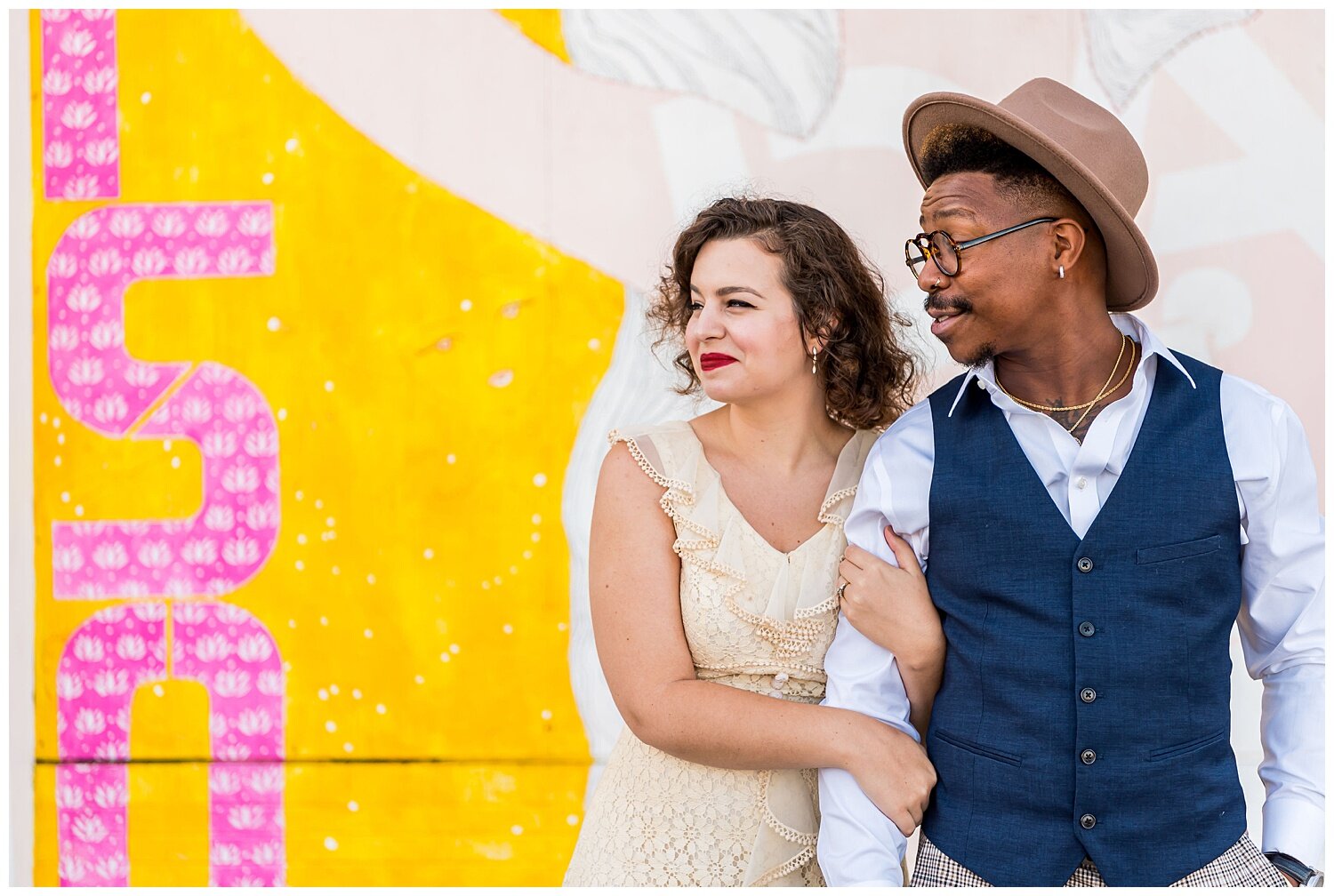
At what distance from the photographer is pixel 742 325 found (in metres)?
1.99

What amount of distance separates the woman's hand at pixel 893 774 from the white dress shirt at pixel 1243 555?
0.03 meters

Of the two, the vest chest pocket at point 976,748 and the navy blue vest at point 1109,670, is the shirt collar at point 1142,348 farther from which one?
the vest chest pocket at point 976,748

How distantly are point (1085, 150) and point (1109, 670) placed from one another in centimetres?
81

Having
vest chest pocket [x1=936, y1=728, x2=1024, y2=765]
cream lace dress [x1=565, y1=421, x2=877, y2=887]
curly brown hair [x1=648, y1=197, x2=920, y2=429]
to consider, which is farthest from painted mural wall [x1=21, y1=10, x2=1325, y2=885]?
vest chest pocket [x1=936, y1=728, x2=1024, y2=765]

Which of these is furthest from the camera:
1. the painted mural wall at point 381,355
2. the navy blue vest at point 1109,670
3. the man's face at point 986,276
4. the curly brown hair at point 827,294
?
the painted mural wall at point 381,355

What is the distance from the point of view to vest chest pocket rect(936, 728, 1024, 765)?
65.9 inches

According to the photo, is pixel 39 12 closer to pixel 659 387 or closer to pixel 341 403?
pixel 341 403

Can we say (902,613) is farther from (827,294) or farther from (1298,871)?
(1298,871)

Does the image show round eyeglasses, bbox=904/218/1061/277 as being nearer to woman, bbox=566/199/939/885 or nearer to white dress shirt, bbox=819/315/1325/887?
white dress shirt, bbox=819/315/1325/887

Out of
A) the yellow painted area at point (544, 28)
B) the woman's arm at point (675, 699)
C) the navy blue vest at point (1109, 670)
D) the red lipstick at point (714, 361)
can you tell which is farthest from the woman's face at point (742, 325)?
the yellow painted area at point (544, 28)

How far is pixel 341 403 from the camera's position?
3080mm

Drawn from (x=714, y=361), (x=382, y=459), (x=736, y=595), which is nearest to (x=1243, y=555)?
(x=736, y=595)

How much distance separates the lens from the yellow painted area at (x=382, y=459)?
3.04m

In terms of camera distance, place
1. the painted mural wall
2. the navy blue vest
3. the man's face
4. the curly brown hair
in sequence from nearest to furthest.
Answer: the navy blue vest
the man's face
the curly brown hair
the painted mural wall
